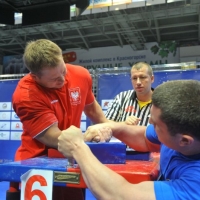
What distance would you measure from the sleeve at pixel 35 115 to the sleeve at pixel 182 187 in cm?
69

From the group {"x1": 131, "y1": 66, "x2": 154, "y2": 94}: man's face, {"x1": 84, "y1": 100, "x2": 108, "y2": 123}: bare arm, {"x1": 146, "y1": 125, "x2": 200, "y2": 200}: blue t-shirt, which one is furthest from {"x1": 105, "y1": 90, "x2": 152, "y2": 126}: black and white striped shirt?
{"x1": 146, "y1": 125, "x2": 200, "y2": 200}: blue t-shirt

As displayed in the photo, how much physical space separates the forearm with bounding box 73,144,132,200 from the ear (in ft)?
0.72

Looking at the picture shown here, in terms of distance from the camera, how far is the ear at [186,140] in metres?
0.81

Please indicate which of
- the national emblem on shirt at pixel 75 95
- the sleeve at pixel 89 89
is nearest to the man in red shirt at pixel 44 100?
the national emblem on shirt at pixel 75 95

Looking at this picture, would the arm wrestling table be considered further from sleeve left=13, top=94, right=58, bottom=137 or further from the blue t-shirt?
sleeve left=13, top=94, right=58, bottom=137

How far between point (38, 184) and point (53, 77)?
1.99ft

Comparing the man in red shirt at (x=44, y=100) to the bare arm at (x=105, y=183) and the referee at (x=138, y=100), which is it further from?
the referee at (x=138, y=100)

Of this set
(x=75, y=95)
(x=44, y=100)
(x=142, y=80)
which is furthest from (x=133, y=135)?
(x=142, y=80)

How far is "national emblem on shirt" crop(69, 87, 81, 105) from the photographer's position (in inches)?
58.9

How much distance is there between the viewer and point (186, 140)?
2.68ft

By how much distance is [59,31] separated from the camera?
9242 mm

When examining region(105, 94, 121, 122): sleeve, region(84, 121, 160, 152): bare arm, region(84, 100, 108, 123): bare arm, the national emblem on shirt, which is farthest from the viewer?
region(105, 94, 121, 122): sleeve

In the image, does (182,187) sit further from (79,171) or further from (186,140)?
(79,171)

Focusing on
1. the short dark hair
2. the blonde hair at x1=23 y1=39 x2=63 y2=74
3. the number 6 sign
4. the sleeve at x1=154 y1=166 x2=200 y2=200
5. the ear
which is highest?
the blonde hair at x1=23 y1=39 x2=63 y2=74
